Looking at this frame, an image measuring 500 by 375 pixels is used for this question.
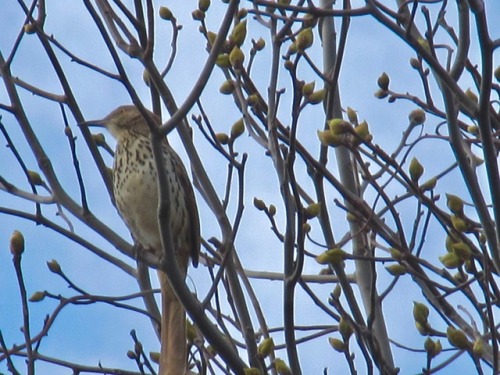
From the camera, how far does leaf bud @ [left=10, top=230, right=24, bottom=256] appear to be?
3.31 metres

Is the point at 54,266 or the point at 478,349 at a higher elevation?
the point at 54,266

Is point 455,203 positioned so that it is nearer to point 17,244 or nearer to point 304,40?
point 304,40

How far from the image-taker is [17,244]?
10.9 ft

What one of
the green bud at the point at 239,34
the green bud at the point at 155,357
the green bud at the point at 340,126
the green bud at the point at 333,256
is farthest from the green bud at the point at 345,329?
the green bud at the point at 239,34

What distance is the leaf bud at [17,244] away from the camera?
331cm

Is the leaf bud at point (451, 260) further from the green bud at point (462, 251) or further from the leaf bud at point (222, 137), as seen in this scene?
the leaf bud at point (222, 137)

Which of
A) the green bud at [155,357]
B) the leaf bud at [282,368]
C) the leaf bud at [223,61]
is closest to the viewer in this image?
the leaf bud at [282,368]

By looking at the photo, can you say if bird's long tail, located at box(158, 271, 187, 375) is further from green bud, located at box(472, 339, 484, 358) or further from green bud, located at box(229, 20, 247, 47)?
green bud, located at box(472, 339, 484, 358)

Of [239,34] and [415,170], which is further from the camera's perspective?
[239,34]

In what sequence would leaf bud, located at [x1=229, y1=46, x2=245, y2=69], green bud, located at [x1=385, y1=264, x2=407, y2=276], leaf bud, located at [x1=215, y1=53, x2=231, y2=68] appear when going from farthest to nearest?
leaf bud, located at [x1=215, y1=53, x2=231, y2=68] < leaf bud, located at [x1=229, y1=46, x2=245, y2=69] < green bud, located at [x1=385, y1=264, x2=407, y2=276]

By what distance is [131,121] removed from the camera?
5.81 metres

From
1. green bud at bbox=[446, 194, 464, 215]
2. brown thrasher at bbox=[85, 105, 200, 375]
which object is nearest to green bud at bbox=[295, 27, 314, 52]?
green bud at bbox=[446, 194, 464, 215]

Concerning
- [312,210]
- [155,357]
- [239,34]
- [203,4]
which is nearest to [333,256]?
[312,210]

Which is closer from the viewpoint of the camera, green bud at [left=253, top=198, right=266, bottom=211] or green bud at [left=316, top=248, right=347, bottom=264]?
green bud at [left=316, top=248, right=347, bottom=264]
